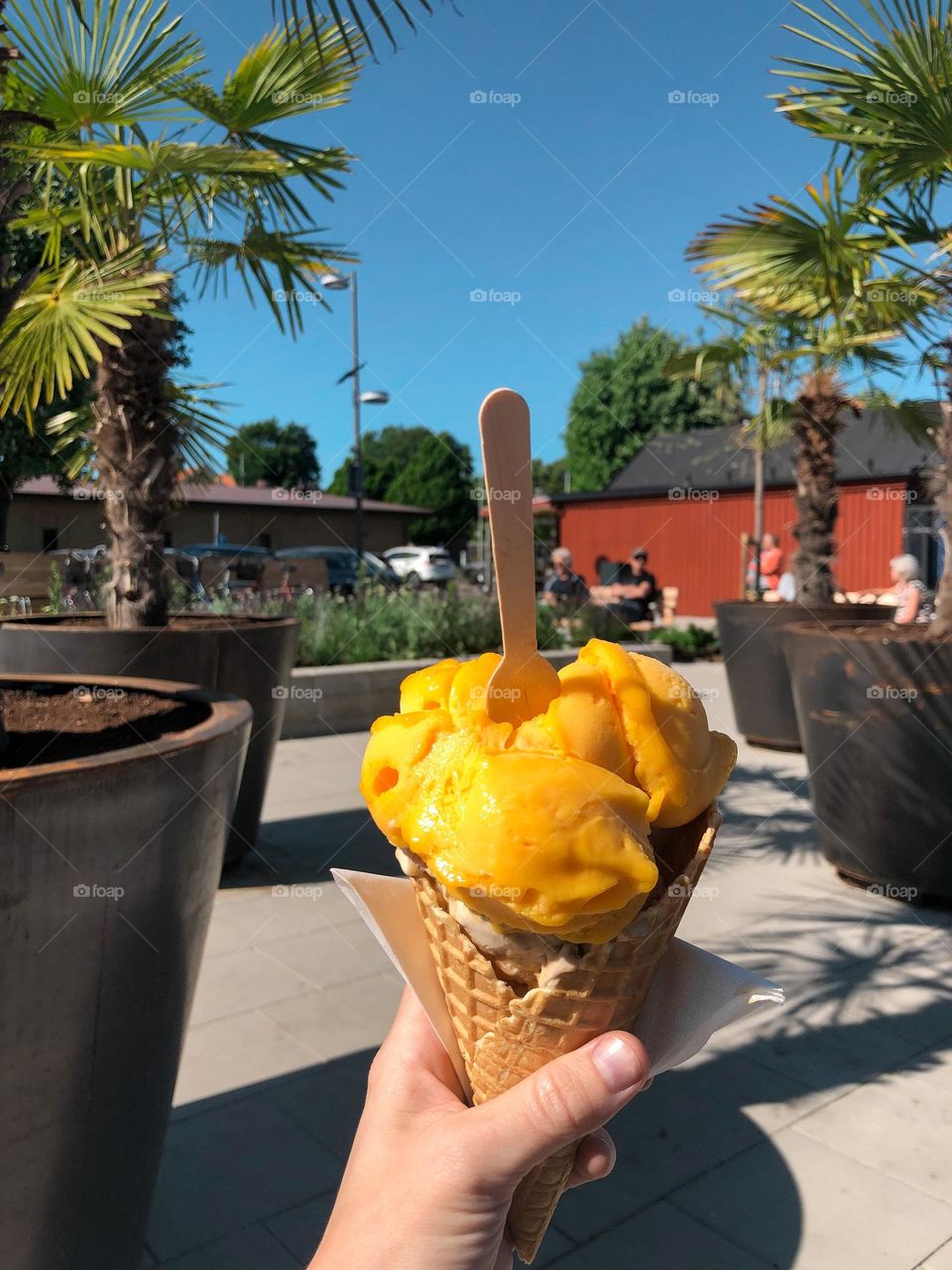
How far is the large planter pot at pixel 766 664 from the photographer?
698 cm

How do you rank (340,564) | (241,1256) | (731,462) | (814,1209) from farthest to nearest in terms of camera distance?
(340,564), (731,462), (814,1209), (241,1256)

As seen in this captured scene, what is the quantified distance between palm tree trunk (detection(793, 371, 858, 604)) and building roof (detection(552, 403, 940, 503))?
1014 cm

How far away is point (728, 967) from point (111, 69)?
14.1ft

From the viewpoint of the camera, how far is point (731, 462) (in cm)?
2380

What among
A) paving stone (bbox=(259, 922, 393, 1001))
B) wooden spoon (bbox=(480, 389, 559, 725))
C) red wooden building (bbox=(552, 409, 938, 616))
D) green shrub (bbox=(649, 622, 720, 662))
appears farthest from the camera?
red wooden building (bbox=(552, 409, 938, 616))

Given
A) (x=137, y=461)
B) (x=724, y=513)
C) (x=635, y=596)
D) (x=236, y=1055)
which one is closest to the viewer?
(x=236, y=1055)

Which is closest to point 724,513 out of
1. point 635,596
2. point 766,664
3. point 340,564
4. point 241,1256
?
point 340,564

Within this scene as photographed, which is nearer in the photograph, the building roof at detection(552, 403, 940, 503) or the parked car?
the building roof at detection(552, 403, 940, 503)

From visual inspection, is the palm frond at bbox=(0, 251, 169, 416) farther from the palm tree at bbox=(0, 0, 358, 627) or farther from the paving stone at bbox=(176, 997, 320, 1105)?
the paving stone at bbox=(176, 997, 320, 1105)

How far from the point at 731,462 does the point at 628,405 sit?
17.1 meters

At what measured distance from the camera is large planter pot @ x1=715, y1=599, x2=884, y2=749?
22.9ft

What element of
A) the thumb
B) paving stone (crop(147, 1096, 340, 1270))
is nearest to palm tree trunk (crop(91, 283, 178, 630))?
paving stone (crop(147, 1096, 340, 1270))

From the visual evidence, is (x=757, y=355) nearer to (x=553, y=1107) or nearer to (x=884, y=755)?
(x=884, y=755)

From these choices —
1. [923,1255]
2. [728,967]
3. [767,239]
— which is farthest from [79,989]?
[767,239]
